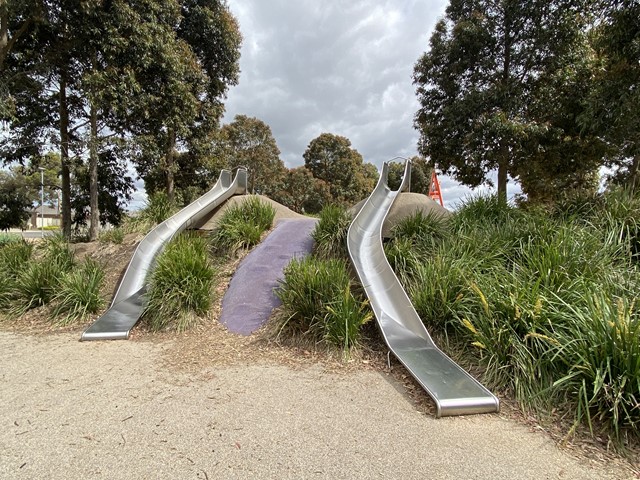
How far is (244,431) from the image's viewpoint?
2461mm

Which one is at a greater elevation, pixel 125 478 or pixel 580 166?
pixel 580 166

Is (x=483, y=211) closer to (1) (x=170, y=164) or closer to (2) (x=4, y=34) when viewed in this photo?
(1) (x=170, y=164)

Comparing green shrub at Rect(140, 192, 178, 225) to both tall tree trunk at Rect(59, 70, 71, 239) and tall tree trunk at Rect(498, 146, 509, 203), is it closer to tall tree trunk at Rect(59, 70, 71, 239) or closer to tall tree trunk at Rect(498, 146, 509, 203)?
tall tree trunk at Rect(59, 70, 71, 239)

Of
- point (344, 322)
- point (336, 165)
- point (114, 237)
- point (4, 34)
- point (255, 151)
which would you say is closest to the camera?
point (344, 322)

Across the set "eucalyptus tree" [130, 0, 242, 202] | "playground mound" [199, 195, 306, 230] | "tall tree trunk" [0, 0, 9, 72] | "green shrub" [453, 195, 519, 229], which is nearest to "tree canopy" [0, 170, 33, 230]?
"eucalyptus tree" [130, 0, 242, 202]

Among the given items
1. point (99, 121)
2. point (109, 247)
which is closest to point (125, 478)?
point (109, 247)

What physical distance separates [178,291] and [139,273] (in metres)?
1.66

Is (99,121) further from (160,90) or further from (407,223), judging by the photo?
(407,223)

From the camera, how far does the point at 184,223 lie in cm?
762

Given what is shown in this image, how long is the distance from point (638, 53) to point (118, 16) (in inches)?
441

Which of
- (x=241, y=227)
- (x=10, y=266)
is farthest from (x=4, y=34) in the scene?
(x=241, y=227)

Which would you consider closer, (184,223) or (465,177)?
(184,223)

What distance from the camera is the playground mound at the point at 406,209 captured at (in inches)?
279

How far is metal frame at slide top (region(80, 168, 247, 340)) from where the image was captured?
15.3ft
